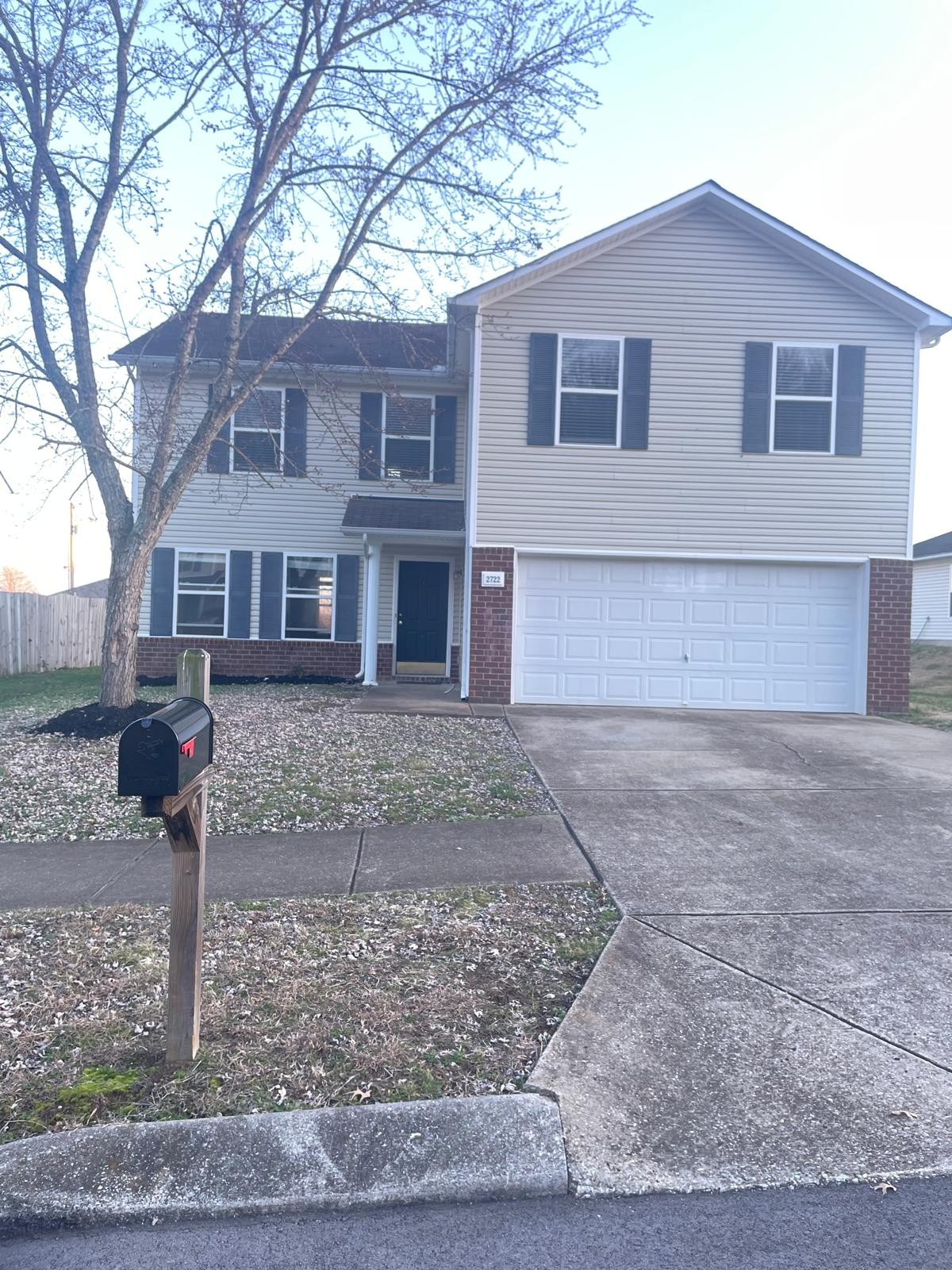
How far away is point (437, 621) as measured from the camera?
17.1 m

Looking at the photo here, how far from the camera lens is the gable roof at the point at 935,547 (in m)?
31.3

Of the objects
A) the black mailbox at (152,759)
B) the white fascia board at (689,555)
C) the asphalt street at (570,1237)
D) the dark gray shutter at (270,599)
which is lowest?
the asphalt street at (570,1237)

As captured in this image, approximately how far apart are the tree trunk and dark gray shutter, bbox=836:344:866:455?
928cm

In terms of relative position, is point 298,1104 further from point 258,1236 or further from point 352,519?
point 352,519

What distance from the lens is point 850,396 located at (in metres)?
13.0

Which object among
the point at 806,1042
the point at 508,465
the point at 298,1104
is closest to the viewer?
the point at 298,1104

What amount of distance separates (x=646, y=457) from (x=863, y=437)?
9.90ft

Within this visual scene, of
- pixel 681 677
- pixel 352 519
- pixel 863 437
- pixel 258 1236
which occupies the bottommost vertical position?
pixel 258 1236

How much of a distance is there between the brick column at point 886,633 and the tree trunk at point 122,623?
31.1 feet

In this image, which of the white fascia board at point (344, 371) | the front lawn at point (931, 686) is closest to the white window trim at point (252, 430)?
the white fascia board at point (344, 371)

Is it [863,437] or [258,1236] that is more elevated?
[863,437]

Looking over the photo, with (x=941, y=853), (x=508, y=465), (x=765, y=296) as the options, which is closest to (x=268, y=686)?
(x=508, y=465)

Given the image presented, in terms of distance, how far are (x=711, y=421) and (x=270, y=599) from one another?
327 inches

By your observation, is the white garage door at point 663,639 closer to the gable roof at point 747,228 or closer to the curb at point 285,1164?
the gable roof at point 747,228
